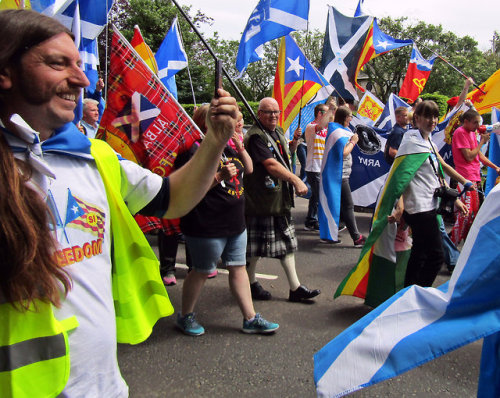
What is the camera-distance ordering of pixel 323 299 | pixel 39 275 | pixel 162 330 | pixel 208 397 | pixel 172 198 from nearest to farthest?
pixel 39 275, pixel 172 198, pixel 208 397, pixel 162 330, pixel 323 299

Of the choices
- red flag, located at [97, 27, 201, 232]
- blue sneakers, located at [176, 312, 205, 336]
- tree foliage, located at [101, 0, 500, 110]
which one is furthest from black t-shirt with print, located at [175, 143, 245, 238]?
tree foliage, located at [101, 0, 500, 110]

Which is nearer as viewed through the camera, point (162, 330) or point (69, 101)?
point (69, 101)

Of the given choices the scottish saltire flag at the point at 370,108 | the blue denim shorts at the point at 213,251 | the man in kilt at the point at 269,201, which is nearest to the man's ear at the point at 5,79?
the blue denim shorts at the point at 213,251

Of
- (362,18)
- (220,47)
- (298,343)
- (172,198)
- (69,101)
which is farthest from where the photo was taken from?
(220,47)

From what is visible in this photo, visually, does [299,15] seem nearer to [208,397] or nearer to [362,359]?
[208,397]

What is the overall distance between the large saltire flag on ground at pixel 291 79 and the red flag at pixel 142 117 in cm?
360

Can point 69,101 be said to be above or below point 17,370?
above

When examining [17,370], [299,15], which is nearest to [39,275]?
[17,370]

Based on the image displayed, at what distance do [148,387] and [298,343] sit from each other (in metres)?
1.08

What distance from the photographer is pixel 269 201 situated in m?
3.76

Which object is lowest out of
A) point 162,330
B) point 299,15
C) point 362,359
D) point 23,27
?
point 162,330

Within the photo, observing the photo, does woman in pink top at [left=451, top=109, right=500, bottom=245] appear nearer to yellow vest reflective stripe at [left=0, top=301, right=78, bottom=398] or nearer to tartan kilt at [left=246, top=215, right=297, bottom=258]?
tartan kilt at [left=246, top=215, right=297, bottom=258]

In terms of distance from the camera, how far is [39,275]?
97cm

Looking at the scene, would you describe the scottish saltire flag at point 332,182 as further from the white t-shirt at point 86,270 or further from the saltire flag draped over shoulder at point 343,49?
the white t-shirt at point 86,270
